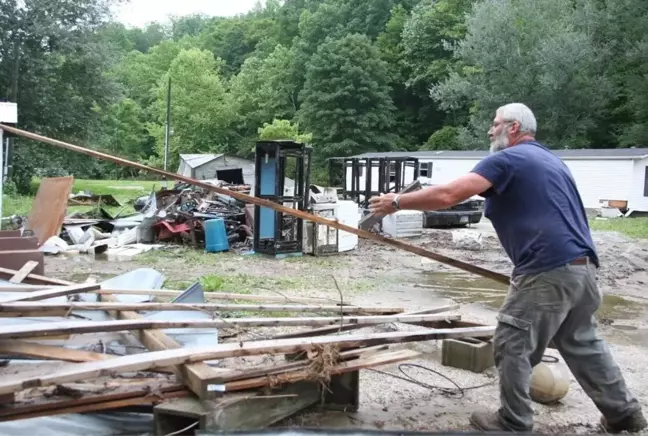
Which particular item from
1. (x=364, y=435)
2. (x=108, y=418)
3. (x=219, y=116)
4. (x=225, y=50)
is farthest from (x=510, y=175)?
(x=225, y=50)

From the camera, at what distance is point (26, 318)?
→ 4.05 m

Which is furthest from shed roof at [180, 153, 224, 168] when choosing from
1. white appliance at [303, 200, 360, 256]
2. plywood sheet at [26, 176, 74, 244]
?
white appliance at [303, 200, 360, 256]

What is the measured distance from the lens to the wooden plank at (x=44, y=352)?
3.28 metres

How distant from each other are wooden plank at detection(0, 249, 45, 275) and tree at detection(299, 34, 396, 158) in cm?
4347

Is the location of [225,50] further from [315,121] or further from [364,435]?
[364,435]

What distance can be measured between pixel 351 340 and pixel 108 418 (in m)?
1.41

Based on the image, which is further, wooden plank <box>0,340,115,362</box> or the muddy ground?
the muddy ground

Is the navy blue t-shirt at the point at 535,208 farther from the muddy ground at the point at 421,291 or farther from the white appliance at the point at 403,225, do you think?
the white appliance at the point at 403,225

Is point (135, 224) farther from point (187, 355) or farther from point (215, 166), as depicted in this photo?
point (215, 166)

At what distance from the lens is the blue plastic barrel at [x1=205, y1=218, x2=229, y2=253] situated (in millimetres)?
13086

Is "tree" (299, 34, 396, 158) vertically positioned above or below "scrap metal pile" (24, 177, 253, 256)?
above

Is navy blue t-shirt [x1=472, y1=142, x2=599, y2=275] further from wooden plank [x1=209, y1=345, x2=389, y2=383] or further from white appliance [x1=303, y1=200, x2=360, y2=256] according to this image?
white appliance [x1=303, y1=200, x2=360, y2=256]

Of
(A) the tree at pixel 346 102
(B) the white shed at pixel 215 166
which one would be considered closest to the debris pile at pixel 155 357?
(B) the white shed at pixel 215 166

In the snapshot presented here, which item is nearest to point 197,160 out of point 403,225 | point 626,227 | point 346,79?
point 403,225
